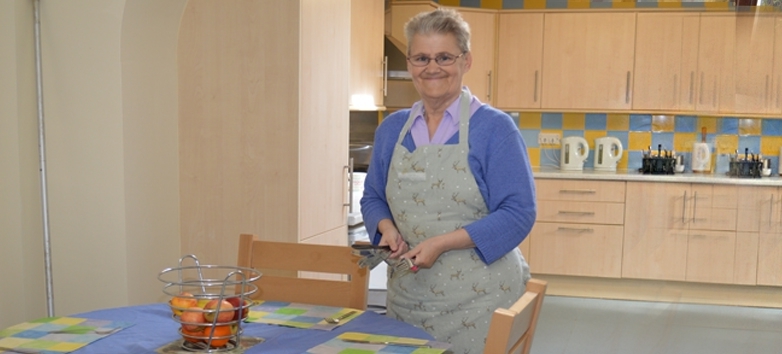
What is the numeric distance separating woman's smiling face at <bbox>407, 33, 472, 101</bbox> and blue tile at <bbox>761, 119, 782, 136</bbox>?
1908 millimetres

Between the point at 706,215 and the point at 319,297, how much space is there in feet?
7.69

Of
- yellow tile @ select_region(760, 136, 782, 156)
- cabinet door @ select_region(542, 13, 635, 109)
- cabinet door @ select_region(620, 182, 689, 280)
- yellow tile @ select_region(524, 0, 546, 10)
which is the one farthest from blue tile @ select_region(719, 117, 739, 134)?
yellow tile @ select_region(524, 0, 546, 10)

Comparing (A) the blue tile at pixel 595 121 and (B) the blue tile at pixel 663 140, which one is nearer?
(B) the blue tile at pixel 663 140

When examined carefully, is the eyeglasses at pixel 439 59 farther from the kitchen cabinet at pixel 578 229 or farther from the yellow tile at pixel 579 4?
the yellow tile at pixel 579 4

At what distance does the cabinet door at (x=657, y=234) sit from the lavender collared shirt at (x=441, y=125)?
2.15 m

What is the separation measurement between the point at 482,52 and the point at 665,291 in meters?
2.23

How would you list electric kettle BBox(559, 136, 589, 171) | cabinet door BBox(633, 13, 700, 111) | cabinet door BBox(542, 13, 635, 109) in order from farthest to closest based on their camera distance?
1. electric kettle BBox(559, 136, 589, 171)
2. cabinet door BBox(542, 13, 635, 109)
3. cabinet door BBox(633, 13, 700, 111)

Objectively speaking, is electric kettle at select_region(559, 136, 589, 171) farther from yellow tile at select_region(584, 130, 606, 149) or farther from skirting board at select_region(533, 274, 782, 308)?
skirting board at select_region(533, 274, 782, 308)

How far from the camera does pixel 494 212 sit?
1874 millimetres

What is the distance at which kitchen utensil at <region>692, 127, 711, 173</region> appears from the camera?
3525 millimetres

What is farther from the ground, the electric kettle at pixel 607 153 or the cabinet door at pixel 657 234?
the electric kettle at pixel 607 153

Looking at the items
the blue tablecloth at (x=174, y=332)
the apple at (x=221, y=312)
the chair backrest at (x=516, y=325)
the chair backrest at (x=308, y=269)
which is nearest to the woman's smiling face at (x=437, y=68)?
the chair backrest at (x=308, y=269)

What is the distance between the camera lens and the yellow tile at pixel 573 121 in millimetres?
5688

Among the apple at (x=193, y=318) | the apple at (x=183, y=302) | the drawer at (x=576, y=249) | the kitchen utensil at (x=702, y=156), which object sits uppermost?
the kitchen utensil at (x=702, y=156)
